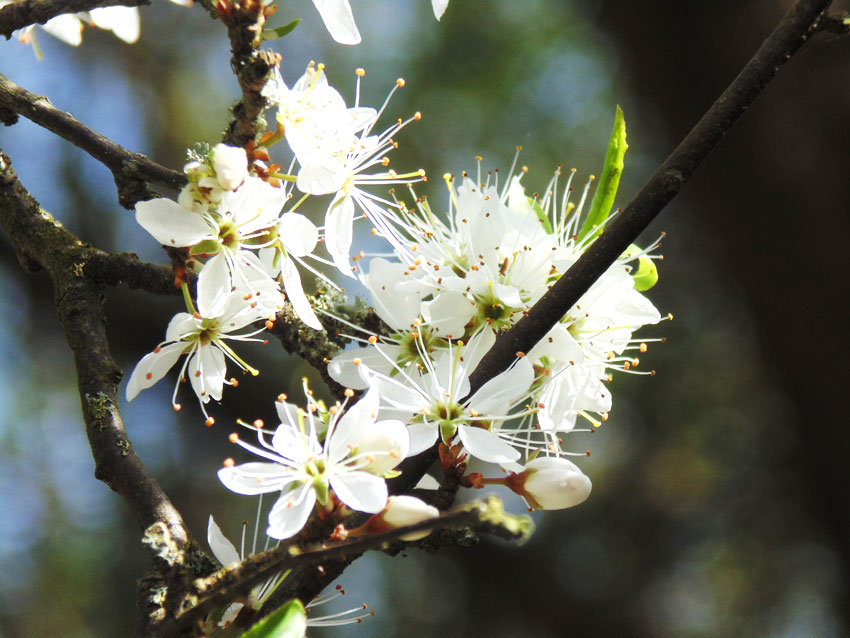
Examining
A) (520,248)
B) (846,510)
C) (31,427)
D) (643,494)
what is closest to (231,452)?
(31,427)

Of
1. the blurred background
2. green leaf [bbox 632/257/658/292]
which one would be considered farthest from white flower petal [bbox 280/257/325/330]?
the blurred background

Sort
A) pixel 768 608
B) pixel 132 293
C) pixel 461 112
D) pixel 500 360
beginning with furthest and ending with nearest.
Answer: pixel 461 112, pixel 768 608, pixel 132 293, pixel 500 360

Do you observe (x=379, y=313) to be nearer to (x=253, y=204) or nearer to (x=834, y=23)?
(x=253, y=204)

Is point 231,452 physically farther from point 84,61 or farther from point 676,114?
point 676,114

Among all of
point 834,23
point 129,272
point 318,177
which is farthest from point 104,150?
point 834,23

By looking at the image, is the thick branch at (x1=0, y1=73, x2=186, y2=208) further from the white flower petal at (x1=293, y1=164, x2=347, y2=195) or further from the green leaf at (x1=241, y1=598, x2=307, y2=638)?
the green leaf at (x1=241, y1=598, x2=307, y2=638)
